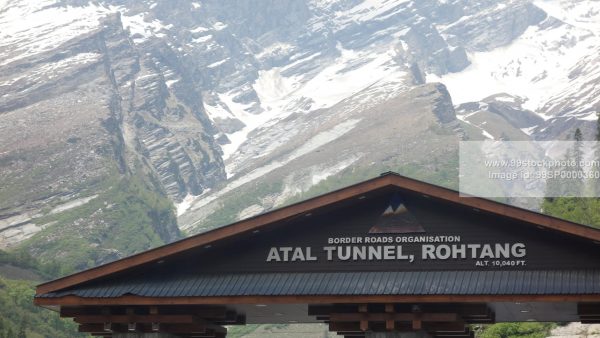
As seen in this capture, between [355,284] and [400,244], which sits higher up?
[400,244]

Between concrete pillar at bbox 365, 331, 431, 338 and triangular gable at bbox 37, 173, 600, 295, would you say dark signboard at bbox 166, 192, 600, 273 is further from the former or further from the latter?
concrete pillar at bbox 365, 331, 431, 338

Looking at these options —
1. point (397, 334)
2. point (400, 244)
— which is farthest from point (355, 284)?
point (397, 334)

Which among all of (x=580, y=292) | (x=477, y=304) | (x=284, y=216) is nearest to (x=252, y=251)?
(x=284, y=216)

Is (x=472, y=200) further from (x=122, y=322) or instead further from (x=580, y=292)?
(x=122, y=322)

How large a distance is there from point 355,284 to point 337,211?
2.73 m

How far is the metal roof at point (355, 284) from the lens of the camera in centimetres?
4216

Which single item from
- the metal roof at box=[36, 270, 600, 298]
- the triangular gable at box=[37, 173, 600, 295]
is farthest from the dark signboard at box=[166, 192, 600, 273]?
the metal roof at box=[36, 270, 600, 298]

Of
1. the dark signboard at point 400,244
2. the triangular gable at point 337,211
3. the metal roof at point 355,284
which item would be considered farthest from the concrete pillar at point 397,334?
the triangular gable at point 337,211

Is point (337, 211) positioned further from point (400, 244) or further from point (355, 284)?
point (355, 284)

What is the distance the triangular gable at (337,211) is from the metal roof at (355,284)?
0.56 m

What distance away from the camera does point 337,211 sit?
1762 inches

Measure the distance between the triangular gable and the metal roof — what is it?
559 mm

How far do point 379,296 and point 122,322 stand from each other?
9079 millimetres

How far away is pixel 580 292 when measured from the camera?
1630 inches
